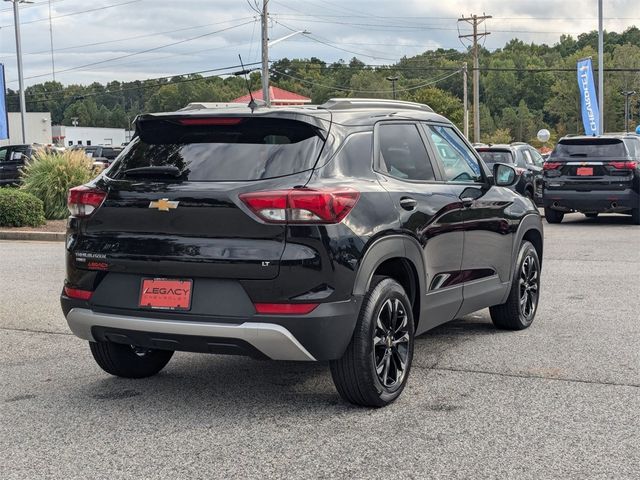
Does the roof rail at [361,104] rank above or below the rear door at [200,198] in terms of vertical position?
above

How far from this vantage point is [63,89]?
472 feet

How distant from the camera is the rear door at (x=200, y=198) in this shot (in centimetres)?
458

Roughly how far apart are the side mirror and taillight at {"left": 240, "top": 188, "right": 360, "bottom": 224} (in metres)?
2.53

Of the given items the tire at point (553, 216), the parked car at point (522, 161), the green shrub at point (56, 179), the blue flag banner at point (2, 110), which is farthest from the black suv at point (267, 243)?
the blue flag banner at point (2, 110)

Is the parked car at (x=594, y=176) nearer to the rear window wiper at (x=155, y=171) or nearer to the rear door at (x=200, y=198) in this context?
the rear door at (x=200, y=198)

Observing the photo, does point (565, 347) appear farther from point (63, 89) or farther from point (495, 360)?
point (63, 89)

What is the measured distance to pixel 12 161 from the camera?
Result: 28.7 m

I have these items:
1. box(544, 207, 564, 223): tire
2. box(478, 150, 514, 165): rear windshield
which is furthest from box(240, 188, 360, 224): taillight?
box(478, 150, 514, 165): rear windshield

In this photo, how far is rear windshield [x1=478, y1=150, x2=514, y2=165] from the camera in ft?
64.4

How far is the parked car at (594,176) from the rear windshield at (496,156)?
1889 mm

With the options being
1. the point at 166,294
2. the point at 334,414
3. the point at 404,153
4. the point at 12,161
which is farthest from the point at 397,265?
the point at 12,161

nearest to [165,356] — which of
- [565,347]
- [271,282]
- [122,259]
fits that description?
[122,259]

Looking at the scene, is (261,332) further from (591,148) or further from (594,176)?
(591,148)

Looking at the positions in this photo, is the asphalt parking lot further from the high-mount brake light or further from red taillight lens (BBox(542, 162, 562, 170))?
red taillight lens (BBox(542, 162, 562, 170))
